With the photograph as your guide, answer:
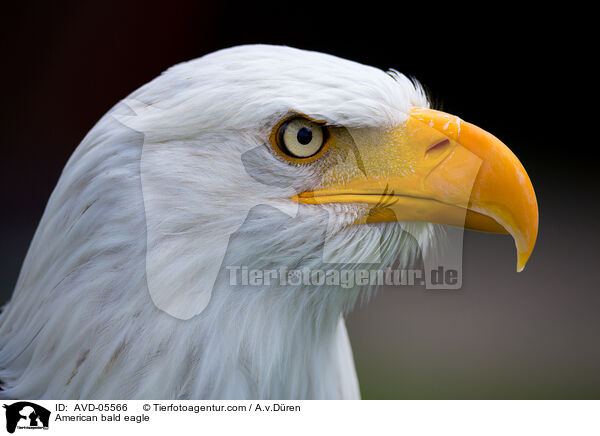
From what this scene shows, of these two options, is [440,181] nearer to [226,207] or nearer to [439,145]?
[439,145]

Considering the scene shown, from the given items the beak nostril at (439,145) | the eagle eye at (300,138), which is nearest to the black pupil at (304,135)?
the eagle eye at (300,138)

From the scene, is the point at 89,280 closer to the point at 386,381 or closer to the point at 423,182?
the point at 423,182

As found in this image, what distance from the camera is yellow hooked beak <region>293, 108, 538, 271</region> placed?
0.90 metres

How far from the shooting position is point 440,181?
35.5 inches

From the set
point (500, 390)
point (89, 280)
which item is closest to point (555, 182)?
point (500, 390)

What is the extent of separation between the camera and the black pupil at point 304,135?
89 cm

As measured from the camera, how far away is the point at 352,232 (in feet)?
3.08

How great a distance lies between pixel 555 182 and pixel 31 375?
1.64 meters
